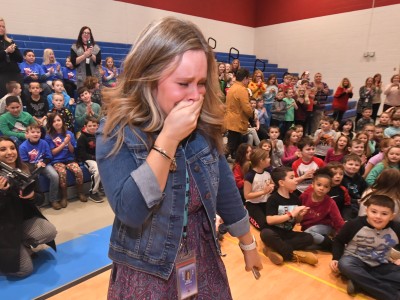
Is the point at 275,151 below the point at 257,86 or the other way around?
below

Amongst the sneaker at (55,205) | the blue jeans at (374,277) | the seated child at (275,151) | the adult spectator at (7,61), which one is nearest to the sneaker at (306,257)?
the blue jeans at (374,277)

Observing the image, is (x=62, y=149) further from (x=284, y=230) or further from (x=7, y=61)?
(x=284, y=230)

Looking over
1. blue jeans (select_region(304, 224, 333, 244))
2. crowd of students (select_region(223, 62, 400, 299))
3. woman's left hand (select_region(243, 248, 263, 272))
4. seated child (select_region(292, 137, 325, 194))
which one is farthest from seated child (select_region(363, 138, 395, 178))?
woman's left hand (select_region(243, 248, 263, 272))

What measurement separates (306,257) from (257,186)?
94 cm

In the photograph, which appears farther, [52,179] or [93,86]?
[93,86]

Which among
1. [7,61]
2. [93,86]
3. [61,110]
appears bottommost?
[61,110]

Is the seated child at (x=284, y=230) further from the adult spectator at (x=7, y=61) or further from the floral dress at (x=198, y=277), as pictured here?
the adult spectator at (x=7, y=61)

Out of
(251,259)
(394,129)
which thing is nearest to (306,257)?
(251,259)

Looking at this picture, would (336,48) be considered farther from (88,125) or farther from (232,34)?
(88,125)

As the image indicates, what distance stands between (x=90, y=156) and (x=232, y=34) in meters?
10.7

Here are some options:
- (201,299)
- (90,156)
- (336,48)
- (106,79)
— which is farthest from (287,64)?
(201,299)

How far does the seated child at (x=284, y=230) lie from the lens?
116 inches

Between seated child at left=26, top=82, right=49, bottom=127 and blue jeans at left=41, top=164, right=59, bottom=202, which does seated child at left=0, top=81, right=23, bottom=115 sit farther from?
blue jeans at left=41, top=164, right=59, bottom=202

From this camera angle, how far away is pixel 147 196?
0.79 metres
